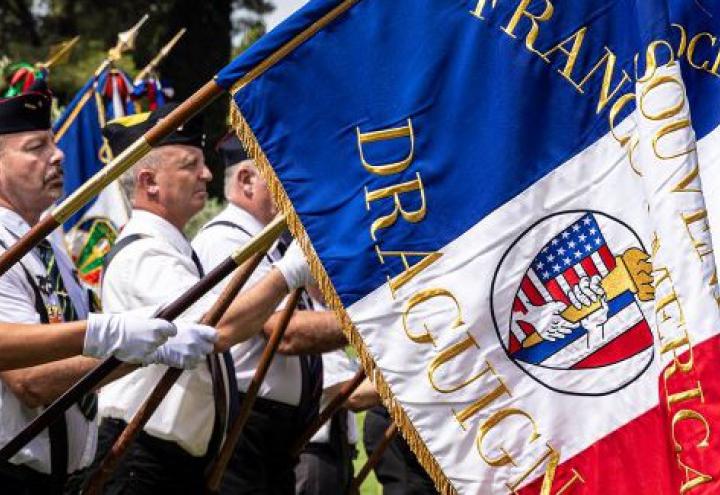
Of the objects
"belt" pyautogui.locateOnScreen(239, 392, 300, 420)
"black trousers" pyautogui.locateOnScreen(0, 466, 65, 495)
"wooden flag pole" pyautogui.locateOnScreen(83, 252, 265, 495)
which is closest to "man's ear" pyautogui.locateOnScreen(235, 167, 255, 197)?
"belt" pyautogui.locateOnScreen(239, 392, 300, 420)

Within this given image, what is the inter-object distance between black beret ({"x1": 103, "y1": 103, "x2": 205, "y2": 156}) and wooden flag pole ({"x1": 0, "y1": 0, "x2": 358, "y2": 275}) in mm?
1771

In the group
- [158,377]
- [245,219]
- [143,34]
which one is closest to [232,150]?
[245,219]

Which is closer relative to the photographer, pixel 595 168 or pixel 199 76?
pixel 595 168

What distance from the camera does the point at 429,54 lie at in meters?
4.26

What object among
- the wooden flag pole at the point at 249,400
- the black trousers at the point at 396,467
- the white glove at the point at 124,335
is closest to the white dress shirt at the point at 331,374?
the black trousers at the point at 396,467

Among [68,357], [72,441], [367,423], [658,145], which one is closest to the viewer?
[658,145]

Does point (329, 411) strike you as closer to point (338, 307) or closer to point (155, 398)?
point (155, 398)

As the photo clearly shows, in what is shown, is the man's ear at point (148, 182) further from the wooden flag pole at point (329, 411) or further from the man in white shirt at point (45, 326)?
the wooden flag pole at point (329, 411)

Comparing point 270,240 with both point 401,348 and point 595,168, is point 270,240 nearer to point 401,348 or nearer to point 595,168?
point 401,348

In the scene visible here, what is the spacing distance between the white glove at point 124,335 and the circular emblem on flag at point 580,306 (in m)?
0.89

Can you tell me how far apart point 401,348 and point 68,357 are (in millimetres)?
890

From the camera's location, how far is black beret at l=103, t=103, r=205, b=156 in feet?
19.8

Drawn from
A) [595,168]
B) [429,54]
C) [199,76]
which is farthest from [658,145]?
[199,76]

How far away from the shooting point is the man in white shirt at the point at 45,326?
14.4ft
